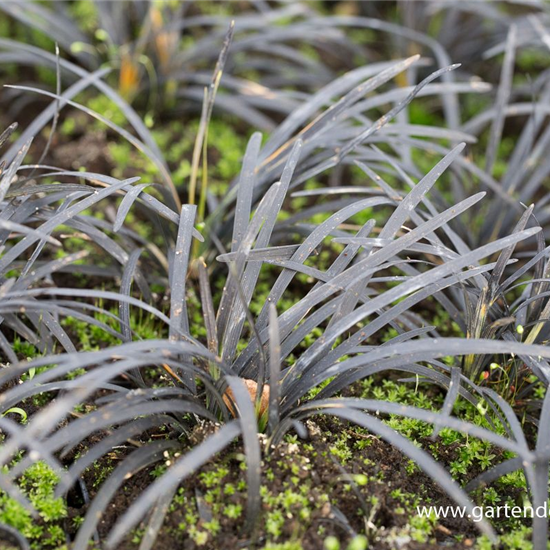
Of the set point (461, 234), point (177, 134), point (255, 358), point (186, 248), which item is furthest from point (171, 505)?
point (177, 134)

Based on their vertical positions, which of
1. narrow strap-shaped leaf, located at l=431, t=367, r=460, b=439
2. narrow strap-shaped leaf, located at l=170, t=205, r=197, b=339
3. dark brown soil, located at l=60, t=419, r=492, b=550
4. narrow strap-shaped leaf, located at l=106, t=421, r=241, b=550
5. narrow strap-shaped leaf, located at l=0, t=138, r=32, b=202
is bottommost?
dark brown soil, located at l=60, t=419, r=492, b=550

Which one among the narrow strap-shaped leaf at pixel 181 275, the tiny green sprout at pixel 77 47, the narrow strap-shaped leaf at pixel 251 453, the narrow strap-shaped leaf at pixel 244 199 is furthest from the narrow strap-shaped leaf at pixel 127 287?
the tiny green sprout at pixel 77 47

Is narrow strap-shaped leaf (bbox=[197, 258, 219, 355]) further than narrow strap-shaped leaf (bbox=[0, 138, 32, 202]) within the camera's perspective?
No

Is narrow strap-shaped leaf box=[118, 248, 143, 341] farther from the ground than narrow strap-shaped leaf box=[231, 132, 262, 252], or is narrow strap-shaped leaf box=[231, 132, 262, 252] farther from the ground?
narrow strap-shaped leaf box=[231, 132, 262, 252]

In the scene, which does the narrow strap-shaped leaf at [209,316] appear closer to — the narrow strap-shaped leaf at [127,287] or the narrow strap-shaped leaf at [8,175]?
the narrow strap-shaped leaf at [127,287]

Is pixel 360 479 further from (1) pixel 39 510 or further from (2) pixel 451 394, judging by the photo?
(1) pixel 39 510

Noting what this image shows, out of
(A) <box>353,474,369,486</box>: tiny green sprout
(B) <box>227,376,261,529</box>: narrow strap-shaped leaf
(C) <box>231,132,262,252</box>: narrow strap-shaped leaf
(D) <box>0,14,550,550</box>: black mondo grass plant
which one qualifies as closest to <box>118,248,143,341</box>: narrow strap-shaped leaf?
(D) <box>0,14,550,550</box>: black mondo grass plant

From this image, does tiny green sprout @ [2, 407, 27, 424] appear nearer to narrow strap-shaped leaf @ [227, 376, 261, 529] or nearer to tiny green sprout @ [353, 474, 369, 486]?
narrow strap-shaped leaf @ [227, 376, 261, 529]

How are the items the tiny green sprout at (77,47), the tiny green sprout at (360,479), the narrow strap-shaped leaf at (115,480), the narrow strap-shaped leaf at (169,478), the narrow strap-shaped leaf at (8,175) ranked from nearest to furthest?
the narrow strap-shaped leaf at (169,478), the narrow strap-shaped leaf at (115,480), the tiny green sprout at (360,479), the narrow strap-shaped leaf at (8,175), the tiny green sprout at (77,47)
